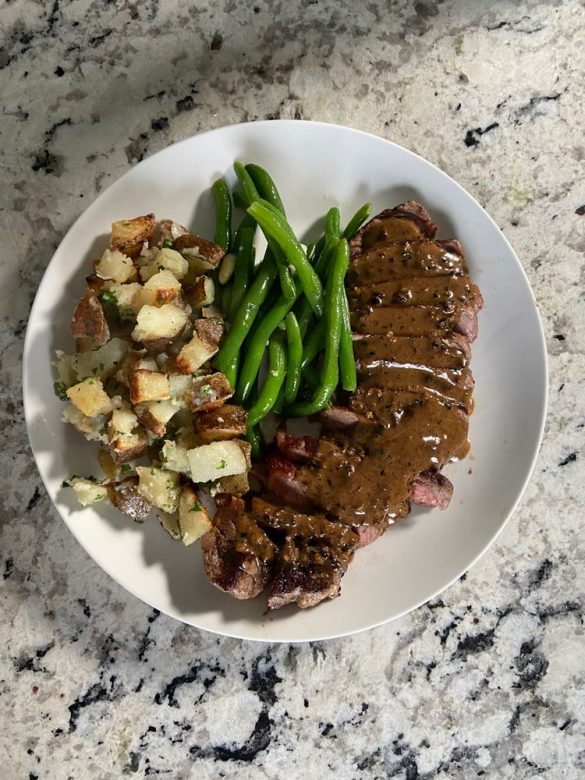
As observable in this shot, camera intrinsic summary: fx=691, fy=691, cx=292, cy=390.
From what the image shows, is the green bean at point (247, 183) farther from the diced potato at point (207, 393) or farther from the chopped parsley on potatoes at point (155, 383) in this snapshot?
the diced potato at point (207, 393)

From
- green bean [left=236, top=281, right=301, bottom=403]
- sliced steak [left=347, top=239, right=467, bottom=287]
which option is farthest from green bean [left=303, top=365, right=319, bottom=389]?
sliced steak [left=347, top=239, right=467, bottom=287]

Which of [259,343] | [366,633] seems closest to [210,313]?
[259,343]

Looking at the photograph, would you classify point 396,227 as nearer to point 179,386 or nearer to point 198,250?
point 198,250

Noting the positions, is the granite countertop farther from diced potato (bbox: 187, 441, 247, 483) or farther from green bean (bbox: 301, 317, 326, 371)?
green bean (bbox: 301, 317, 326, 371)

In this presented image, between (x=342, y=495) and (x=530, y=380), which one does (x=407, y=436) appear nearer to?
(x=342, y=495)

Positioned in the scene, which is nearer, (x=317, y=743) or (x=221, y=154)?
(x=221, y=154)

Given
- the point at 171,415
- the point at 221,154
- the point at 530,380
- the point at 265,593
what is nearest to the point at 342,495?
the point at 265,593
